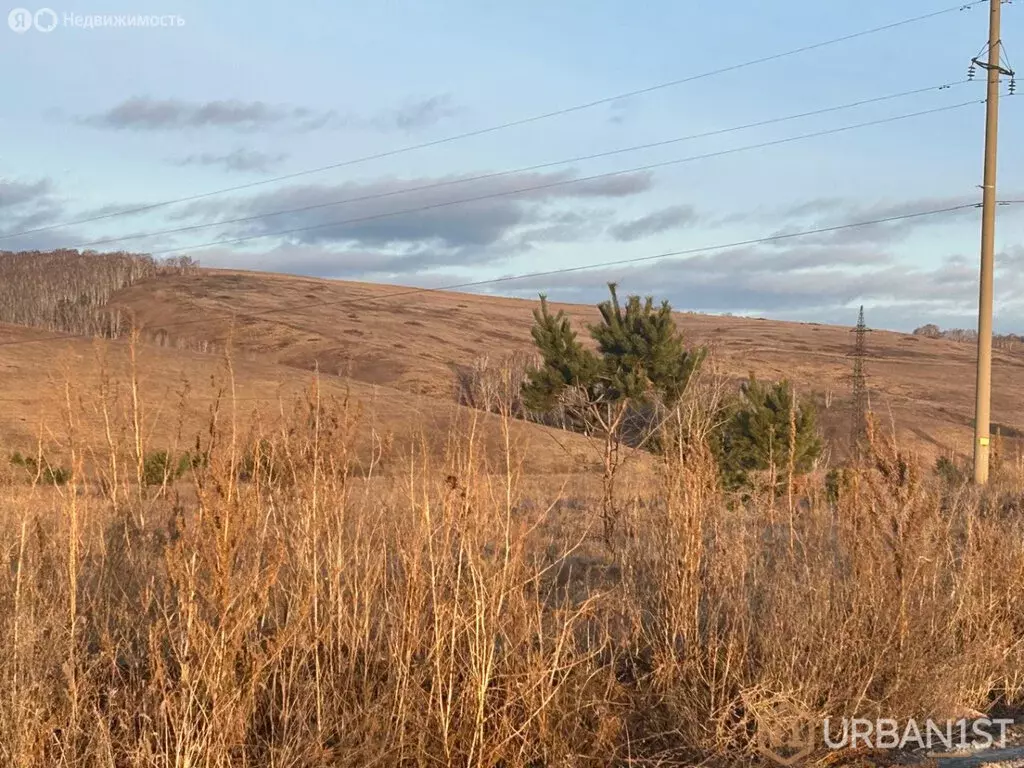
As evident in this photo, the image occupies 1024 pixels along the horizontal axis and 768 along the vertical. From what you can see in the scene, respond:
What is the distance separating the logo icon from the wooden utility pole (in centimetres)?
1406

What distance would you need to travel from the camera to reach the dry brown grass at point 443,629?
374cm

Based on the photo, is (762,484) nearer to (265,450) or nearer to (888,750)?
(888,750)

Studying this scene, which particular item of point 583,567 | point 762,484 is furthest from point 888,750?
point 583,567

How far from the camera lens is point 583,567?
10273 mm

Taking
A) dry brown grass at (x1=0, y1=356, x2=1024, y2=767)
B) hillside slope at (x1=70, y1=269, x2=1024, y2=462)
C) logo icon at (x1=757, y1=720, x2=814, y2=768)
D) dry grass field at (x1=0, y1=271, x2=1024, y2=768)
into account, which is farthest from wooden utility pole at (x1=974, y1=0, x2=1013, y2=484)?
hillside slope at (x1=70, y1=269, x2=1024, y2=462)

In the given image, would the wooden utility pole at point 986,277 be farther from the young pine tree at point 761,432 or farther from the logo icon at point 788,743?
→ the logo icon at point 788,743

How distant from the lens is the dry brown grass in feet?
12.3

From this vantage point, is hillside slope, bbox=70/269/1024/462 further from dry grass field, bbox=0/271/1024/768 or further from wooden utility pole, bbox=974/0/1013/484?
dry grass field, bbox=0/271/1024/768

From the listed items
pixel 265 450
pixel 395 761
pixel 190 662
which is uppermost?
pixel 265 450

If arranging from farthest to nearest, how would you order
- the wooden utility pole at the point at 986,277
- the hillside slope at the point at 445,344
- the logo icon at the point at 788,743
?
1. the hillside slope at the point at 445,344
2. the wooden utility pole at the point at 986,277
3. the logo icon at the point at 788,743

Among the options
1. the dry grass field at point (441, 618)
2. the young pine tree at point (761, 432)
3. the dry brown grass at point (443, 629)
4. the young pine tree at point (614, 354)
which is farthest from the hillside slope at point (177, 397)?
the dry brown grass at point (443, 629)

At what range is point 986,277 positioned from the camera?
17.8 m

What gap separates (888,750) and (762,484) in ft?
10.5

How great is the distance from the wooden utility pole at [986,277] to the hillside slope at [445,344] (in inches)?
1095
